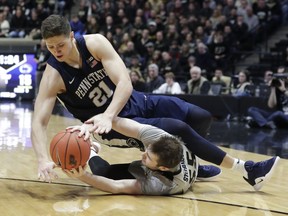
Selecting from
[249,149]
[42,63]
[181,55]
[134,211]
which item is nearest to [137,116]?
[134,211]

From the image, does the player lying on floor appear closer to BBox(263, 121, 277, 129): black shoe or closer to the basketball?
the basketball

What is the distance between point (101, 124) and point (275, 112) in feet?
21.0

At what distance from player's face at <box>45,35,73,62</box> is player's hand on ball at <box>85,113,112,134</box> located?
52cm

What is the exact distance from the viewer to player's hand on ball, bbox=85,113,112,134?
384 centimetres

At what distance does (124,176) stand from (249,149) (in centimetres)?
303

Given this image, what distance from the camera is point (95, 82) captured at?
14.1 feet

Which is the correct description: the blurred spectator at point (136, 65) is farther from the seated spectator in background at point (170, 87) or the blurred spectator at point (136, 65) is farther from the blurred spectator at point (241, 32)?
the blurred spectator at point (241, 32)

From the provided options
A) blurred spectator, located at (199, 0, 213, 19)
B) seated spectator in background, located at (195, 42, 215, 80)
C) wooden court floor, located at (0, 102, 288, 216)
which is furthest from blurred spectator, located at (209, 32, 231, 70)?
wooden court floor, located at (0, 102, 288, 216)

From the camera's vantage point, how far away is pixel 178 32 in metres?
14.0

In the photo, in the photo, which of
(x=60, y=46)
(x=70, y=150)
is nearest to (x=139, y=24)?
(x=60, y=46)

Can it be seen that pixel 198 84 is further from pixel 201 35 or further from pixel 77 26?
pixel 77 26

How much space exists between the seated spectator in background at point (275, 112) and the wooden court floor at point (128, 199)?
4.14m

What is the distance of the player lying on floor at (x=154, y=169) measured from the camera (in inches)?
153

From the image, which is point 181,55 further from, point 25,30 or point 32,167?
point 32,167
